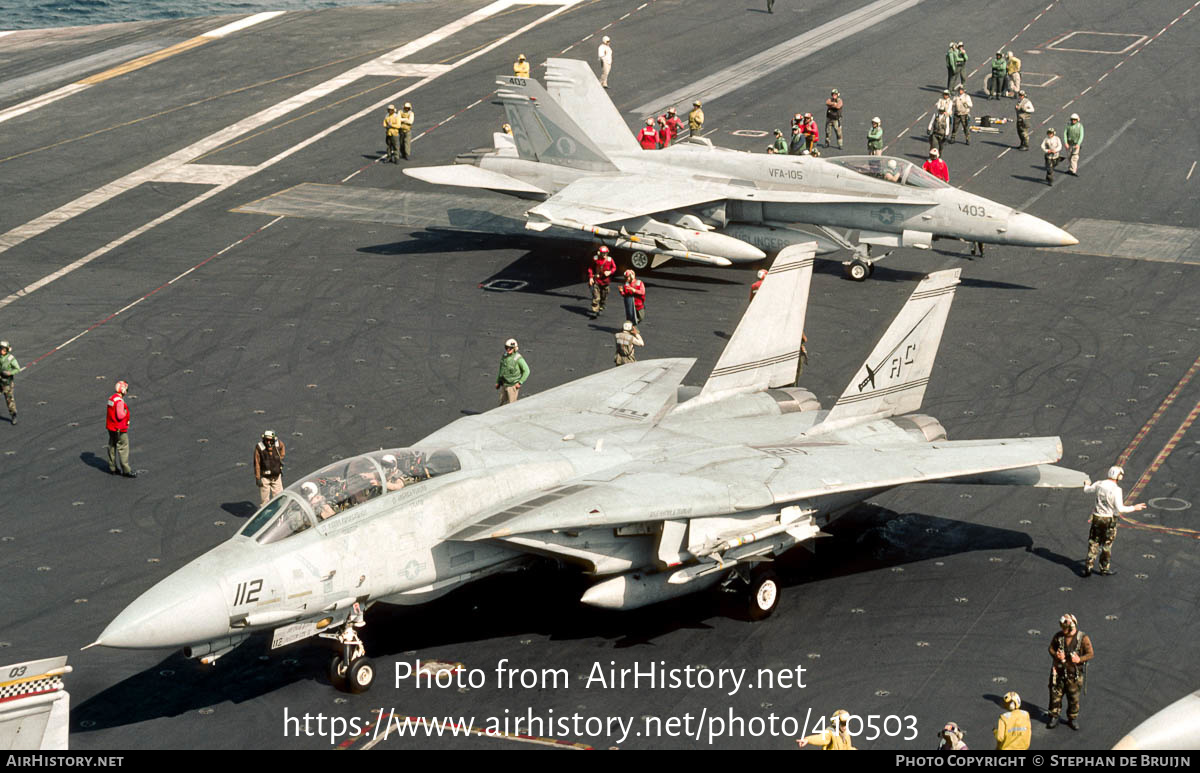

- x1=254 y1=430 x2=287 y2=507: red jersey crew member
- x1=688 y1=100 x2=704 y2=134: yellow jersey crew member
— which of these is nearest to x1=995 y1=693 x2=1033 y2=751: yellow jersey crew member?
x1=254 y1=430 x2=287 y2=507: red jersey crew member

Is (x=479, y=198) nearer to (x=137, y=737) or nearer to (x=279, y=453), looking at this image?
(x=279, y=453)

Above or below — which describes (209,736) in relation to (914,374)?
below

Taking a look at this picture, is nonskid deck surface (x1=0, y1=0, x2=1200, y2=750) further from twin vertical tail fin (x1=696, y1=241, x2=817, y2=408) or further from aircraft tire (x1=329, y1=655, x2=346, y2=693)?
twin vertical tail fin (x1=696, y1=241, x2=817, y2=408)

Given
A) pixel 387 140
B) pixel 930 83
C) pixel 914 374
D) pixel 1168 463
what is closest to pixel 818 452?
pixel 914 374

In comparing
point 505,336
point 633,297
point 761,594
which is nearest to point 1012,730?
point 761,594

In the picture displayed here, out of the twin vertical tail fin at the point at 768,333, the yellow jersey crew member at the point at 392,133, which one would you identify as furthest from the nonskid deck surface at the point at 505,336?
the twin vertical tail fin at the point at 768,333

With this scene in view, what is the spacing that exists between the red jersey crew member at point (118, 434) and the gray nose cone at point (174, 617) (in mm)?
8792

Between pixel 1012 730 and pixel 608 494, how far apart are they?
6.55 metres

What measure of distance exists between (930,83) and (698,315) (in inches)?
860

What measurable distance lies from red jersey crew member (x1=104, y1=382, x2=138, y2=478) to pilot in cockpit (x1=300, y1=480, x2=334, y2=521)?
8.46m

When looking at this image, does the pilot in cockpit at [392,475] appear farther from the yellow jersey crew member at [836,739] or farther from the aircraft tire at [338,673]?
the yellow jersey crew member at [836,739]

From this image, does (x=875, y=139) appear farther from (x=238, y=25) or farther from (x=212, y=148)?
(x=238, y=25)

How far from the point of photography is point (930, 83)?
174 ft

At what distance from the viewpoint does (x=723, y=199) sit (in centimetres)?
3778
